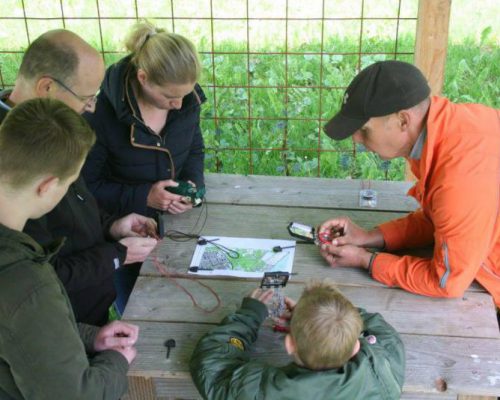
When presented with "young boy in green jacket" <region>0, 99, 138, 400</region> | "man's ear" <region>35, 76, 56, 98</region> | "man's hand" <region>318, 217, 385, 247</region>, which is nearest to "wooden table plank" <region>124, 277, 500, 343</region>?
"man's hand" <region>318, 217, 385, 247</region>

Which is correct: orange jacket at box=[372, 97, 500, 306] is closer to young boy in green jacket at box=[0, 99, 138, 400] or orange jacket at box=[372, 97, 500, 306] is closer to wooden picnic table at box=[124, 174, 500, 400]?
wooden picnic table at box=[124, 174, 500, 400]

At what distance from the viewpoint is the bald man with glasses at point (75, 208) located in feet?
7.15

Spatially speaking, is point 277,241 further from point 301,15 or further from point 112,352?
point 301,15

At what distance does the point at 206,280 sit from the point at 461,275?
0.92 metres

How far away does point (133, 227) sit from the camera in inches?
104

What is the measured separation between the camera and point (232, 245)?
2494 millimetres

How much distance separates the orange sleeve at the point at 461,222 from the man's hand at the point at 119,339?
39.7 inches

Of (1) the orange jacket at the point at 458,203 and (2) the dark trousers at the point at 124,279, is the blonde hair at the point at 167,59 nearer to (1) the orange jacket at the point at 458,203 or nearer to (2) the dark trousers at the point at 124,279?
(2) the dark trousers at the point at 124,279

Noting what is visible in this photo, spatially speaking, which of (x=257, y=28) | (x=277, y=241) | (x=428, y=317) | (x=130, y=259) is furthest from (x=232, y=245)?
(x=257, y=28)

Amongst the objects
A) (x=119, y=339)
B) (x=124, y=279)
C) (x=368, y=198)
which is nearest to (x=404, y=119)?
(x=368, y=198)

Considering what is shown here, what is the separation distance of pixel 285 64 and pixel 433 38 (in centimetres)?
130

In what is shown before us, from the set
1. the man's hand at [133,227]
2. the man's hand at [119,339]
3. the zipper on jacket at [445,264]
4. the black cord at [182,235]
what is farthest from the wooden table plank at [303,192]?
the man's hand at [119,339]

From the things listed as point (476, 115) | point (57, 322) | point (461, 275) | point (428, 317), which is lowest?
point (428, 317)

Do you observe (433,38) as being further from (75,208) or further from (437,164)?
(75,208)
